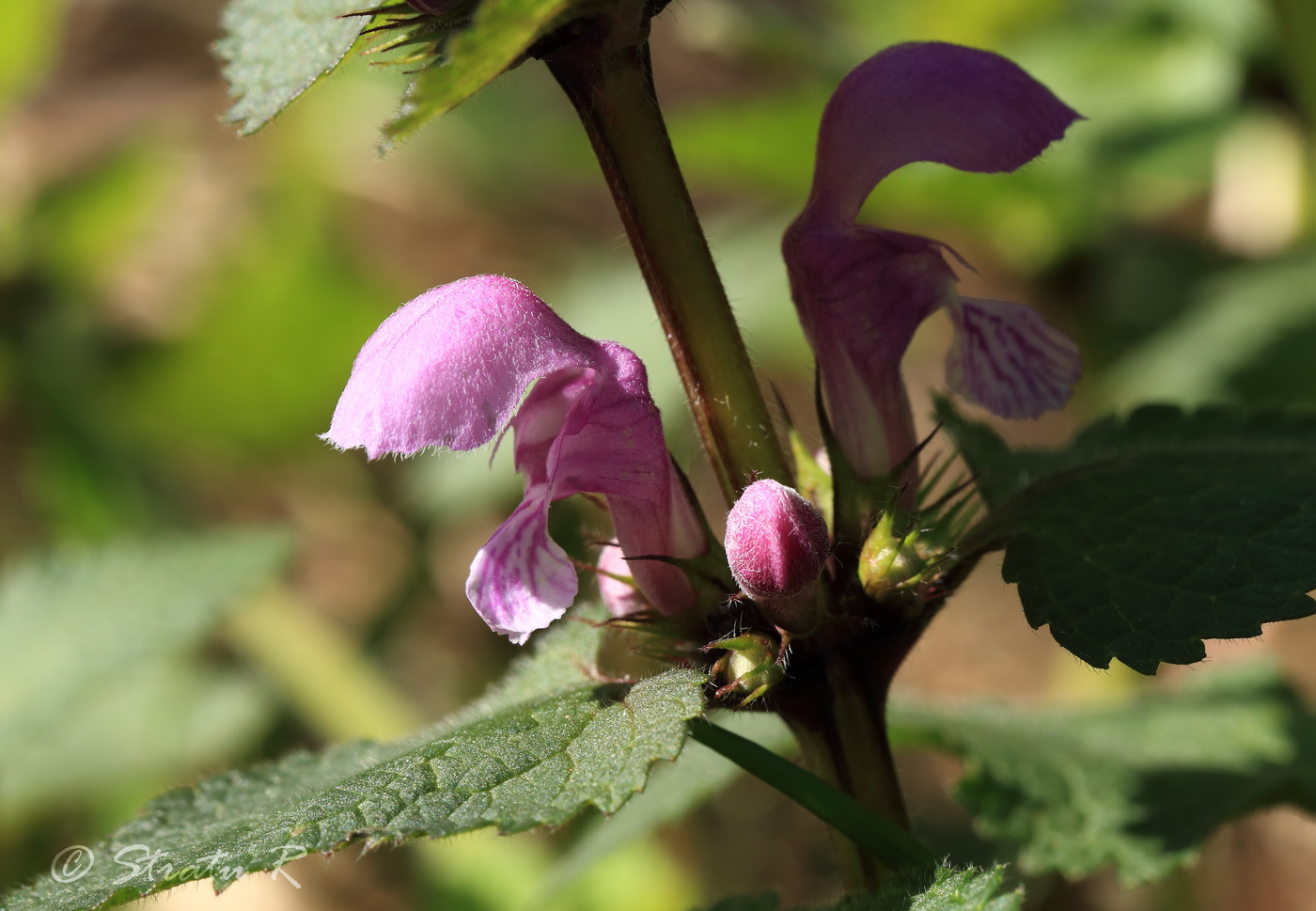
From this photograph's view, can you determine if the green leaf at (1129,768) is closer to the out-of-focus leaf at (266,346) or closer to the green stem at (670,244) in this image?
the green stem at (670,244)

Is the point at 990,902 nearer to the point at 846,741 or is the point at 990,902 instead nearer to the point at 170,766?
the point at 846,741

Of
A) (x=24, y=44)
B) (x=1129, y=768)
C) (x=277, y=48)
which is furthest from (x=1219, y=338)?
(x=24, y=44)

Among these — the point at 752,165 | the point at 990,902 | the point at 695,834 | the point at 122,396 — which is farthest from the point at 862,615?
the point at 122,396

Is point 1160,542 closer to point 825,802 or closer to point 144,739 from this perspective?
point 825,802

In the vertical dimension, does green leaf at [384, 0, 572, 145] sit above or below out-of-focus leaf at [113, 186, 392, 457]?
above

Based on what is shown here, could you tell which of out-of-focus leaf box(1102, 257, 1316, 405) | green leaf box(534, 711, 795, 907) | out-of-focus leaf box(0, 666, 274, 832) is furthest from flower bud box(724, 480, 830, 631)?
out-of-focus leaf box(0, 666, 274, 832)

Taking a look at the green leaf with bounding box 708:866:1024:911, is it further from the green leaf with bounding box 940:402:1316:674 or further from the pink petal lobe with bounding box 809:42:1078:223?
the pink petal lobe with bounding box 809:42:1078:223

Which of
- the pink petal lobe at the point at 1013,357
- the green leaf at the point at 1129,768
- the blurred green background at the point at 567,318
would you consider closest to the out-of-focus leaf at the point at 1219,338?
the blurred green background at the point at 567,318
